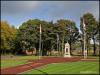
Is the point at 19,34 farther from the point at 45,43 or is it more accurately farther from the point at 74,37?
the point at 74,37

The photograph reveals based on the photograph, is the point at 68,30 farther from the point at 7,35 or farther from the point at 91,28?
the point at 7,35

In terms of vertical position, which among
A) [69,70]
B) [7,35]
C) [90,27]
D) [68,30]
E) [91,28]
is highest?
[90,27]

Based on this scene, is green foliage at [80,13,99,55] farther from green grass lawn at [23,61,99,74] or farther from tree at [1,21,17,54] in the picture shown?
green grass lawn at [23,61,99,74]

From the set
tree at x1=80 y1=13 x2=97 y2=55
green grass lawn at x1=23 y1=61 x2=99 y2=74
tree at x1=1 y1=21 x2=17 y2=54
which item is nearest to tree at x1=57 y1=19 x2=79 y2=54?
tree at x1=80 y1=13 x2=97 y2=55

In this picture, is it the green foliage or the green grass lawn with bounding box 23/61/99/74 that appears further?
the green foliage

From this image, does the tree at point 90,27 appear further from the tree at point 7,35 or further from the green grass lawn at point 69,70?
the green grass lawn at point 69,70

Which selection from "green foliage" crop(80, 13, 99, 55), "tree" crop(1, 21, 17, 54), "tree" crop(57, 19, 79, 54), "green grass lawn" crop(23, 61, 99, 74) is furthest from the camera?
"tree" crop(57, 19, 79, 54)

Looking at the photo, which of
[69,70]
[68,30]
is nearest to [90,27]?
[68,30]

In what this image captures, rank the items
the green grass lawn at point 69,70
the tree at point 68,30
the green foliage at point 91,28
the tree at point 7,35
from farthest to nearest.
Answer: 1. the tree at point 68,30
2. the green foliage at point 91,28
3. the tree at point 7,35
4. the green grass lawn at point 69,70

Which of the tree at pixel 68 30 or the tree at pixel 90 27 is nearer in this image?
the tree at pixel 90 27

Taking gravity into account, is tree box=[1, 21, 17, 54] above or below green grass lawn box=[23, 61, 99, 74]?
above

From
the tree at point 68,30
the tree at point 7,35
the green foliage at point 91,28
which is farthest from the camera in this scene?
the tree at point 68,30

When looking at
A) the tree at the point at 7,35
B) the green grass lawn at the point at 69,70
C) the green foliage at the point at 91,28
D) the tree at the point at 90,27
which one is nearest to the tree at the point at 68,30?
the tree at the point at 90,27

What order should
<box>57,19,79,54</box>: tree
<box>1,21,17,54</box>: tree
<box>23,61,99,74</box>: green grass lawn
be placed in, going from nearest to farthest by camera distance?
<box>23,61,99,74</box>: green grass lawn
<box>1,21,17,54</box>: tree
<box>57,19,79,54</box>: tree
